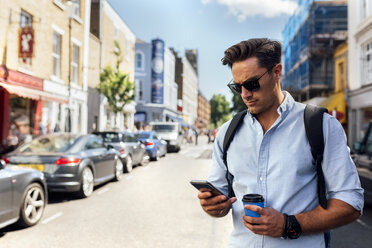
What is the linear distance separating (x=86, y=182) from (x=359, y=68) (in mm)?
17947

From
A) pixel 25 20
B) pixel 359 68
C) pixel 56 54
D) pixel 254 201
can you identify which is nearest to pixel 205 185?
pixel 254 201

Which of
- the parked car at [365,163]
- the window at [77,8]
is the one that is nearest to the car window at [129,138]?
the parked car at [365,163]

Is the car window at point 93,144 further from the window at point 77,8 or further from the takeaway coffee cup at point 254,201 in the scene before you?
the window at point 77,8

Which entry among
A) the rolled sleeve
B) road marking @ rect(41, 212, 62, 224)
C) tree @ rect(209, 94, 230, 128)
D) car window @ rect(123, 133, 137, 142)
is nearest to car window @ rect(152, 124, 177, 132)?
car window @ rect(123, 133, 137, 142)

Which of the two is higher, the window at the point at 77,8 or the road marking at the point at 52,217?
the window at the point at 77,8

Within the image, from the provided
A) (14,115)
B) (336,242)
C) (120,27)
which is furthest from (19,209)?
(120,27)

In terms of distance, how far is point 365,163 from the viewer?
20.5 feet

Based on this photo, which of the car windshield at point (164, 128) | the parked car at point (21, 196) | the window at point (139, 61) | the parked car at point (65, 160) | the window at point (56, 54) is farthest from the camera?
the window at point (139, 61)

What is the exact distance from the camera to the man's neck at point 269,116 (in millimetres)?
1815

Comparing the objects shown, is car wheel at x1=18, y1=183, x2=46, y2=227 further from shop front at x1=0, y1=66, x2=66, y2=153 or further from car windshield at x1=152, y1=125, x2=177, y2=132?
car windshield at x1=152, y1=125, x2=177, y2=132

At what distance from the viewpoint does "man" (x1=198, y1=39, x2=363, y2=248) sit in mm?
1584

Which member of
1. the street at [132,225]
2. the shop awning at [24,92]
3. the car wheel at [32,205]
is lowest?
the street at [132,225]

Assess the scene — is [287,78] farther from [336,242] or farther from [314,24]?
[336,242]

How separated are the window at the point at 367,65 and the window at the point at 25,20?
17055mm
